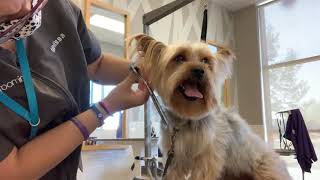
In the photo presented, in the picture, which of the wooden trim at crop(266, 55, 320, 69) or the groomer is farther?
the wooden trim at crop(266, 55, 320, 69)

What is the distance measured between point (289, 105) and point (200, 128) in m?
3.19

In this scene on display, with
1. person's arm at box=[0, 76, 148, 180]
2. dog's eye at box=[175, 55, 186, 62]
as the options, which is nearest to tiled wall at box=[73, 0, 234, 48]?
dog's eye at box=[175, 55, 186, 62]

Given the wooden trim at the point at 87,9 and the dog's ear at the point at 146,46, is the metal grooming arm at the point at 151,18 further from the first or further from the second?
the wooden trim at the point at 87,9

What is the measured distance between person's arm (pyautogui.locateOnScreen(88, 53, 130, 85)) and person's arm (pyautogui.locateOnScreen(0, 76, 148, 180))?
0.22 metres

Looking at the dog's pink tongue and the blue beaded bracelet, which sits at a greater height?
the dog's pink tongue

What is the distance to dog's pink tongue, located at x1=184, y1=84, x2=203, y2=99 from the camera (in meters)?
1.16

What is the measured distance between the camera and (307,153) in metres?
2.76

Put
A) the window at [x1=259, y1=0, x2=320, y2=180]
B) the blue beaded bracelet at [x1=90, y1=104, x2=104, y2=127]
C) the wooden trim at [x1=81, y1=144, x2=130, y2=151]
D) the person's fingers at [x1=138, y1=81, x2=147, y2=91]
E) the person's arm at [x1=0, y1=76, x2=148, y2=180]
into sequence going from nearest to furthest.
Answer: the person's arm at [x1=0, y1=76, x2=148, y2=180], the blue beaded bracelet at [x1=90, y1=104, x2=104, y2=127], the person's fingers at [x1=138, y1=81, x2=147, y2=91], the wooden trim at [x1=81, y1=144, x2=130, y2=151], the window at [x1=259, y1=0, x2=320, y2=180]

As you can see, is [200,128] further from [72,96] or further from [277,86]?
[277,86]

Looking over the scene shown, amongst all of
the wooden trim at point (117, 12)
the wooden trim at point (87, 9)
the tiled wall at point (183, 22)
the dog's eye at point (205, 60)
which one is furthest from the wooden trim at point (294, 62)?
the dog's eye at point (205, 60)

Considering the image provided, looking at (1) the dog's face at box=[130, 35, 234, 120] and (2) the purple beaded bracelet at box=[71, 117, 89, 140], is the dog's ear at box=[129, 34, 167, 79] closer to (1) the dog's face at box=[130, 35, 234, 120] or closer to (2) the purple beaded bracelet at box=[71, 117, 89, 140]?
(1) the dog's face at box=[130, 35, 234, 120]

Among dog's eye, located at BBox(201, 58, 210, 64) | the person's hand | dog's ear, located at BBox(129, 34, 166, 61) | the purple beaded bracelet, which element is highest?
dog's ear, located at BBox(129, 34, 166, 61)

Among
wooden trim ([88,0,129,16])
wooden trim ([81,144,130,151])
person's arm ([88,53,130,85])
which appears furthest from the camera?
wooden trim ([88,0,129,16])

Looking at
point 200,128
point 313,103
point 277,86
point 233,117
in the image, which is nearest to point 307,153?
point 313,103
